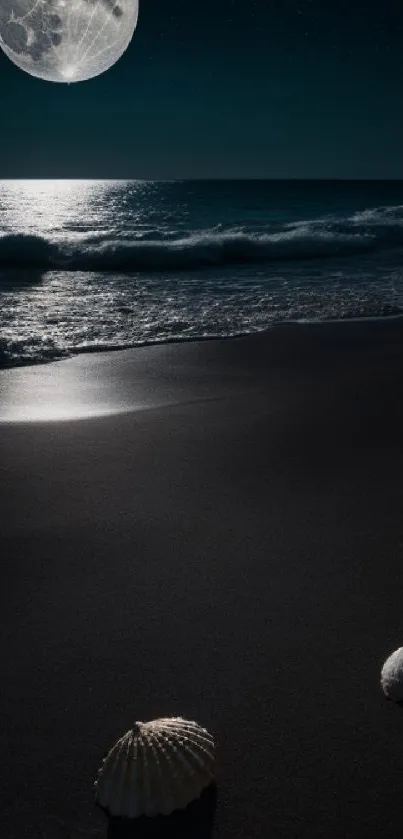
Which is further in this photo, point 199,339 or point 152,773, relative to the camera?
point 199,339

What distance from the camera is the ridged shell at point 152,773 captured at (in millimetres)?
1559

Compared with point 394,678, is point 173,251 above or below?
above

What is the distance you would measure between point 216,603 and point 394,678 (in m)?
0.72

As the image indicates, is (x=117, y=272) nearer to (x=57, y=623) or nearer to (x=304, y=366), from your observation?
(x=304, y=366)

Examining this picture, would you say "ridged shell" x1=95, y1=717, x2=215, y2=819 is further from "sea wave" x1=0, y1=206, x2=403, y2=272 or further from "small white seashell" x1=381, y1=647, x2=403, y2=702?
"sea wave" x1=0, y1=206, x2=403, y2=272

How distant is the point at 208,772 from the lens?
5.42 feet

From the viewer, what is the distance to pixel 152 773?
1588 mm

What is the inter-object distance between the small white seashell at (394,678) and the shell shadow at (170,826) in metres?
0.65

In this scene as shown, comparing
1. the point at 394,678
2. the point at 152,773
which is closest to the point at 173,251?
the point at 394,678

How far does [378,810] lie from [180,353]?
5251 mm

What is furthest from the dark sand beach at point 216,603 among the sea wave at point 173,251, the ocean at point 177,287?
the sea wave at point 173,251

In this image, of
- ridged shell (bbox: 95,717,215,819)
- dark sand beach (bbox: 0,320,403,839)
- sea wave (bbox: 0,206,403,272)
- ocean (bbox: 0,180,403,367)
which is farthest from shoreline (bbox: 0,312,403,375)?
sea wave (bbox: 0,206,403,272)

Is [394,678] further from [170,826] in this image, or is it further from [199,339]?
[199,339]

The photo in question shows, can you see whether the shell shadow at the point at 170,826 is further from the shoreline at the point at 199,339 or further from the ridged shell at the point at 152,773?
the shoreline at the point at 199,339
